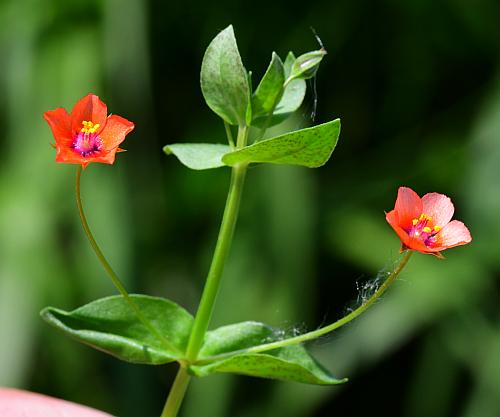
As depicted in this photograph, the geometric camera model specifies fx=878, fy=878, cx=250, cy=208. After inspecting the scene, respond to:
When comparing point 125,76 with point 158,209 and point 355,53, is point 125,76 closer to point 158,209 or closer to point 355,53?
point 158,209

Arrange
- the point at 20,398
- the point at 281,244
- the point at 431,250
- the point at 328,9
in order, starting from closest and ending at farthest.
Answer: the point at 431,250 < the point at 20,398 < the point at 281,244 < the point at 328,9


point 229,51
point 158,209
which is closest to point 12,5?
point 158,209

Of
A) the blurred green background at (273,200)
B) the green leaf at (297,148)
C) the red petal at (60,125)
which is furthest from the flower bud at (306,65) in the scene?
the blurred green background at (273,200)

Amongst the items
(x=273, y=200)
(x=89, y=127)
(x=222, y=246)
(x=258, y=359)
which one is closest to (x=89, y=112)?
(x=89, y=127)

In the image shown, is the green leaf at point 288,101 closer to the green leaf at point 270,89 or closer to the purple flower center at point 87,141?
the green leaf at point 270,89

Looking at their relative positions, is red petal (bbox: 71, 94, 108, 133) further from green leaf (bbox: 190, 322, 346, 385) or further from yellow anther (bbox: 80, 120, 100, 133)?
green leaf (bbox: 190, 322, 346, 385)
